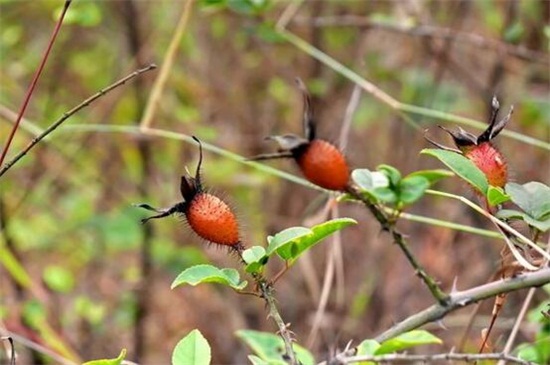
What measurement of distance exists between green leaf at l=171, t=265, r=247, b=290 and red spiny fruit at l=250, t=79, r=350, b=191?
0.15 metres

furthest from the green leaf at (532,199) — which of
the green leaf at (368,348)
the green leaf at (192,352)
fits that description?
the green leaf at (192,352)

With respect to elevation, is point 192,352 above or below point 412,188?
below

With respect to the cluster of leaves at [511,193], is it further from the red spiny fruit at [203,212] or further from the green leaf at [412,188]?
the red spiny fruit at [203,212]

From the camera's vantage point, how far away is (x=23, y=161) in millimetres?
2678

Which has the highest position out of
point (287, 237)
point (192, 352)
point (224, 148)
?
point (287, 237)

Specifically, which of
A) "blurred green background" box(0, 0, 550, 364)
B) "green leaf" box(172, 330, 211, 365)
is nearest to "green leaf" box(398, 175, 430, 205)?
"green leaf" box(172, 330, 211, 365)

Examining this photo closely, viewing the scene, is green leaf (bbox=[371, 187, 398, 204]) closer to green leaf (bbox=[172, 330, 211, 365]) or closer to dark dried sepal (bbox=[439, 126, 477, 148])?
dark dried sepal (bbox=[439, 126, 477, 148])

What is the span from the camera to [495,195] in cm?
102

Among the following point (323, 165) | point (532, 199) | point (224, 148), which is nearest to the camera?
point (323, 165)

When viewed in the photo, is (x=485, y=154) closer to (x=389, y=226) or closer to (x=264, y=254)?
(x=389, y=226)

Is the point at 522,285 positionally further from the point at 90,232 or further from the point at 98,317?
the point at 90,232

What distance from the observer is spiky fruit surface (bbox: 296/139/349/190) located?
95 cm

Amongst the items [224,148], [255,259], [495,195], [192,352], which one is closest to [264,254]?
[255,259]

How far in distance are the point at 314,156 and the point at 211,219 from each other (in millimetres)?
154
